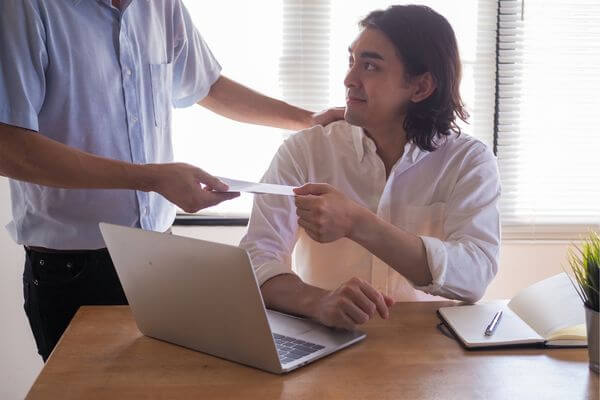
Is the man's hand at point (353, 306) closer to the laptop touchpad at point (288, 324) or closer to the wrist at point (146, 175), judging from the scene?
the laptop touchpad at point (288, 324)

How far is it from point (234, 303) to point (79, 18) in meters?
0.89

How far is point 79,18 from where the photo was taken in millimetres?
1755

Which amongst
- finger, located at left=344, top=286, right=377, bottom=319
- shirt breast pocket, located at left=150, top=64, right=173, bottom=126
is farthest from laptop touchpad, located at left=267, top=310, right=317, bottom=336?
shirt breast pocket, located at left=150, top=64, right=173, bottom=126

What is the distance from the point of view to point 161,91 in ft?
6.53

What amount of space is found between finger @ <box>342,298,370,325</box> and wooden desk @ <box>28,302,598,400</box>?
0.15ft

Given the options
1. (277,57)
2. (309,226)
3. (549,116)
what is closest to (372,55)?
(309,226)

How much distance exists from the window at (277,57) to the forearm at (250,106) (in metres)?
0.75

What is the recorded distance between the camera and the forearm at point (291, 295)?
60.6 inches

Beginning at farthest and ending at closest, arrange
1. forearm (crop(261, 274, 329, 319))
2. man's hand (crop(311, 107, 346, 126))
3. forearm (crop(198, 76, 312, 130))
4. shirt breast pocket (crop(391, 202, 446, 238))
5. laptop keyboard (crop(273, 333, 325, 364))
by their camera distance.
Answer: forearm (crop(198, 76, 312, 130))
man's hand (crop(311, 107, 346, 126))
shirt breast pocket (crop(391, 202, 446, 238))
forearm (crop(261, 274, 329, 319))
laptop keyboard (crop(273, 333, 325, 364))

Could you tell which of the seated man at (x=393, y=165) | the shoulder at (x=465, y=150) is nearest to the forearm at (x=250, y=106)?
the seated man at (x=393, y=165)

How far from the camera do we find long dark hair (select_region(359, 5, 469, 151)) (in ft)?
6.42

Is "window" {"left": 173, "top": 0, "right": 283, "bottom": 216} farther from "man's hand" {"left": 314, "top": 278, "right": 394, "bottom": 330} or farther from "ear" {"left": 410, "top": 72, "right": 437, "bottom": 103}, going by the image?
"man's hand" {"left": 314, "top": 278, "right": 394, "bottom": 330}

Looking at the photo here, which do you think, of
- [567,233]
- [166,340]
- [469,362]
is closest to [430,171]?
[469,362]

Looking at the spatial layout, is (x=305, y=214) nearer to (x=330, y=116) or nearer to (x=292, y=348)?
(x=292, y=348)
